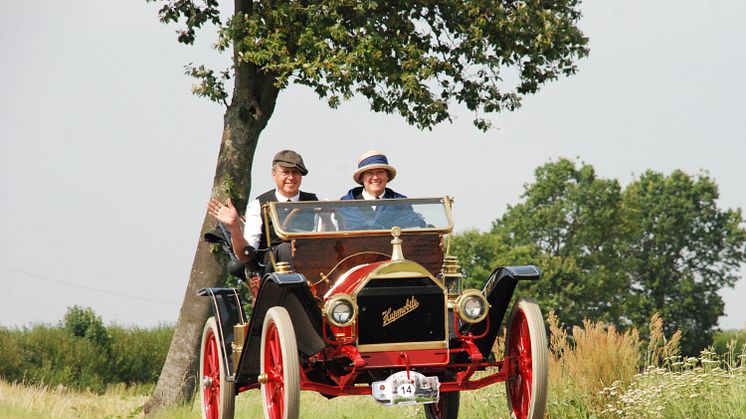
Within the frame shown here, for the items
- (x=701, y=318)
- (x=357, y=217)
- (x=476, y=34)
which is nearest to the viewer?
(x=357, y=217)

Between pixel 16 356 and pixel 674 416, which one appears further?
pixel 16 356

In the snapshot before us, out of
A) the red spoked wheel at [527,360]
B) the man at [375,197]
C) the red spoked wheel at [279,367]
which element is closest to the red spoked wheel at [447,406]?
the red spoked wheel at [527,360]

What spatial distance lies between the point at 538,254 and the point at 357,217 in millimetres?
44960

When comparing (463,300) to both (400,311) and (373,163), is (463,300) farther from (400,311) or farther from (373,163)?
(373,163)

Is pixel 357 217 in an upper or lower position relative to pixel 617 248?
lower

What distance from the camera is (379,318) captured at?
8.15 meters

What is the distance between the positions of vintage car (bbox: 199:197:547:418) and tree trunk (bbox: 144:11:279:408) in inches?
272

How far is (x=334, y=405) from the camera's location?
14.3 metres

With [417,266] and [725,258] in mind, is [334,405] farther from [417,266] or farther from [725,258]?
[725,258]

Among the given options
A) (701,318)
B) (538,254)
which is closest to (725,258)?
(701,318)

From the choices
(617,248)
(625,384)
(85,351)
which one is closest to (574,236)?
(617,248)

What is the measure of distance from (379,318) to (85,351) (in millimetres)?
40566

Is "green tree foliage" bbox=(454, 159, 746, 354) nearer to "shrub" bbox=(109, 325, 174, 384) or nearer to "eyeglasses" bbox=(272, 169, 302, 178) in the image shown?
"shrub" bbox=(109, 325, 174, 384)

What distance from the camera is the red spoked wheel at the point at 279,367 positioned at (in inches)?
305
